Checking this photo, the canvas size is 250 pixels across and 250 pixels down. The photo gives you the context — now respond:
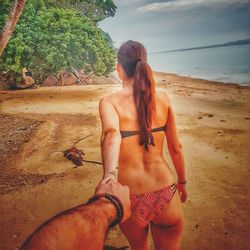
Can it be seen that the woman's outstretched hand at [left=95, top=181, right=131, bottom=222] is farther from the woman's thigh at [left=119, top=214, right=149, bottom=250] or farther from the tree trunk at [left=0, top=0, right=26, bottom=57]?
the tree trunk at [left=0, top=0, right=26, bottom=57]

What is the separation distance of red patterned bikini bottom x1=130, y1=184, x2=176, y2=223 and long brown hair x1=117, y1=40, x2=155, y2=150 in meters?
0.42

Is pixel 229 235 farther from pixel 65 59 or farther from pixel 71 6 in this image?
pixel 71 6

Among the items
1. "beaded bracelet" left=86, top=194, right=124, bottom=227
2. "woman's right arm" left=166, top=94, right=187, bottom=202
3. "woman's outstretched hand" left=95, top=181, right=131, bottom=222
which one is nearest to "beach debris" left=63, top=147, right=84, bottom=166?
"woman's right arm" left=166, top=94, right=187, bottom=202

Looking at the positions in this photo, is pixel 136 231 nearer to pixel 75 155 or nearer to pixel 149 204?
pixel 149 204

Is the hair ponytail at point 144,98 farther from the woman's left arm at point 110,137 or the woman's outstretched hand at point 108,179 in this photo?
the woman's outstretched hand at point 108,179

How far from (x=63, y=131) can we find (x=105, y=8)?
2283 centimetres

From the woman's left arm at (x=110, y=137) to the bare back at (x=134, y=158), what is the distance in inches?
2.2

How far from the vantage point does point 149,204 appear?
7.43ft

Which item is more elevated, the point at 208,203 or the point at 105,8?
the point at 105,8

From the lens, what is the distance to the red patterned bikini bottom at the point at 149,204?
7.42ft

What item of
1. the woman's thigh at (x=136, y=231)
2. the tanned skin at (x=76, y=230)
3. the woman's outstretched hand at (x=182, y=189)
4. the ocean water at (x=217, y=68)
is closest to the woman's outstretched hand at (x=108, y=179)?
the tanned skin at (x=76, y=230)

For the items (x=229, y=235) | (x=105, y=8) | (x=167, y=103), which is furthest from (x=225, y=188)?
(x=105, y=8)

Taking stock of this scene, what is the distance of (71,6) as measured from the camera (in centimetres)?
2458

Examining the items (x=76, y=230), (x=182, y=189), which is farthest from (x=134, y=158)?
(x=76, y=230)
